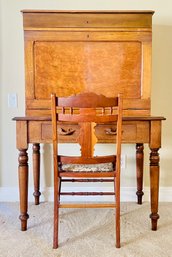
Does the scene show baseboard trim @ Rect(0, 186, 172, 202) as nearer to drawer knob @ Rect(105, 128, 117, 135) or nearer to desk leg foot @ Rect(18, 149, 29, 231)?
desk leg foot @ Rect(18, 149, 29, 231)

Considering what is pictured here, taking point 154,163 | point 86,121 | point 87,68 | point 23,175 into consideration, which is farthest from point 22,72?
point 154,163

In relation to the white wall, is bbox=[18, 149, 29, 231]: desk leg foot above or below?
below

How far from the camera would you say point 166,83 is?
2730 millimetres

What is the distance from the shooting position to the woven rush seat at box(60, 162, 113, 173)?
203cm

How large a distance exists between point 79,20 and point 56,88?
548mm

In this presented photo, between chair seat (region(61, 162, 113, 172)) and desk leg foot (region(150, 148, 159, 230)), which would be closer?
chair seat (region(61, 162, 113, 172))

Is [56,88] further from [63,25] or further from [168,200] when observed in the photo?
[168,200]

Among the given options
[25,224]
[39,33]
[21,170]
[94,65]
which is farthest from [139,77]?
[25,224]

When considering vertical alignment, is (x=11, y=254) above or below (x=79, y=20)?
below

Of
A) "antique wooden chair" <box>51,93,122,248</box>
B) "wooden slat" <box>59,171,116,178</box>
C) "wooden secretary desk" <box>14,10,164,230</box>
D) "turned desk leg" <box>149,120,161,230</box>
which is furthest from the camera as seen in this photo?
"wooden secretary desk" <box>14,10,164,230</box>

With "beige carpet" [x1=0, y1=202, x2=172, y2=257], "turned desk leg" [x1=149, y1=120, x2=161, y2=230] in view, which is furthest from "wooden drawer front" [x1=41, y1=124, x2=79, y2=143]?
"beige carpet" [x1=0, y1=202, x2=172, y2=257]

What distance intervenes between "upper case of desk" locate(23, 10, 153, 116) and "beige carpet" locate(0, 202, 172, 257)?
83cm

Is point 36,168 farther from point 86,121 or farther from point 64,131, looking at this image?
point 86,121

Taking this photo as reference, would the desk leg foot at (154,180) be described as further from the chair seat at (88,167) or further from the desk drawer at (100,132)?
the chair seat at (88,167)
